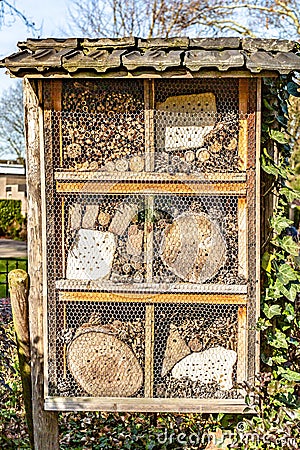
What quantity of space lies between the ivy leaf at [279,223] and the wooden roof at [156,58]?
2.44 feet

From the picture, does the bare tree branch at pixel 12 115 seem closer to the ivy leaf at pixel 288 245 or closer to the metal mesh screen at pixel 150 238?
the metal mesh screen at pixel 150 238

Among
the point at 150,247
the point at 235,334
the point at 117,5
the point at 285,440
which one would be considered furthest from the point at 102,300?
the point at 117,5

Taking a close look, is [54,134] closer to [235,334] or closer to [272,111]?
[272,111]

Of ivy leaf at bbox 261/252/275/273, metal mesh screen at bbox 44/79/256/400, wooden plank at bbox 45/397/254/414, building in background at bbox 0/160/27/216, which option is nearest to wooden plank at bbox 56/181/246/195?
metal mesh screen at bbox 44/79/256/400

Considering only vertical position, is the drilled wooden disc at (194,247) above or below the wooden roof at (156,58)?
below

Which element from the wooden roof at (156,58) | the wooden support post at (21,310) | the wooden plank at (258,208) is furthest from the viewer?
the wooden support post at (21,310)

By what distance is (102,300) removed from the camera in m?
2.84

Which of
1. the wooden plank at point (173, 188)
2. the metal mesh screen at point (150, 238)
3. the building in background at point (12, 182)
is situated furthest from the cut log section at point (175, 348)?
the building in background at point (12, 182)

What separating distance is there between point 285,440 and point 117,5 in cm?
904

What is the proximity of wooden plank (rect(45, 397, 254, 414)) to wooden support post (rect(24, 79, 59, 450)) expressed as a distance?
153 mm

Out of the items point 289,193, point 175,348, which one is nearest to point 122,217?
point 175,348

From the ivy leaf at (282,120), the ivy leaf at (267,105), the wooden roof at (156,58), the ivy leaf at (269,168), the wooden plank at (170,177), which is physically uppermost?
the wooden roof at (156,58)

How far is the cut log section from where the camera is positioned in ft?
9.44

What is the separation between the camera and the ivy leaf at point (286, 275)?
9.55ft
